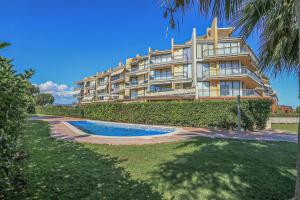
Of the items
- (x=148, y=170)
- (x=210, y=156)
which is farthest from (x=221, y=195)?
(x=210, y=156)

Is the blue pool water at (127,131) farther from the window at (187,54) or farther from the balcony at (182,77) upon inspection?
the window at (187,54)

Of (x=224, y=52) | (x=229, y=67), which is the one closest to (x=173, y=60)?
(x=224, y=52)

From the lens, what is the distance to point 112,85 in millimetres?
64688

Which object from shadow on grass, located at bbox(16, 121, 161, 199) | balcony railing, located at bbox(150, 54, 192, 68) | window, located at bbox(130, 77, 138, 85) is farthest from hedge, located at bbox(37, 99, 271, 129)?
window, located at bbox(130, 77, 138, 85)

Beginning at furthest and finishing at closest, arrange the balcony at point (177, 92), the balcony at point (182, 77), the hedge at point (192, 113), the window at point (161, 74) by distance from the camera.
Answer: the window at point (161, 74)
the balcony at point (182, 77)
the balcony at point (177, 92)
the hedge at point (192, 113)

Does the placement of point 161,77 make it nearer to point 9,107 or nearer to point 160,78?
point 160,78

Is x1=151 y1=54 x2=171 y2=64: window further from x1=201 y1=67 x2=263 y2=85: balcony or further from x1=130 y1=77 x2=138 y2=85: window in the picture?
x1=201 y1=67 x2=263 y2=85: balcony

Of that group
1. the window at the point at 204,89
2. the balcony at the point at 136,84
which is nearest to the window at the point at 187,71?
the window at the point at 204,89

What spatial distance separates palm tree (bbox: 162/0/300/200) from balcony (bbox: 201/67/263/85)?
95.3 ft

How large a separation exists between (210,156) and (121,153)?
3.47 meters

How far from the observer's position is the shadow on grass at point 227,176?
4.55m

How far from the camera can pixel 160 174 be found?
5.57 meters

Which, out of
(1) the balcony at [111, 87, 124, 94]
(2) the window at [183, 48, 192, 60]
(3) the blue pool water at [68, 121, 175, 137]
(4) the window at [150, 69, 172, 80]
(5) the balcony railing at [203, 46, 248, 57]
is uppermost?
(2) the window at [183, 48, 192, 60]

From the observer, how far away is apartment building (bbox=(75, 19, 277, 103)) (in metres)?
32.1
